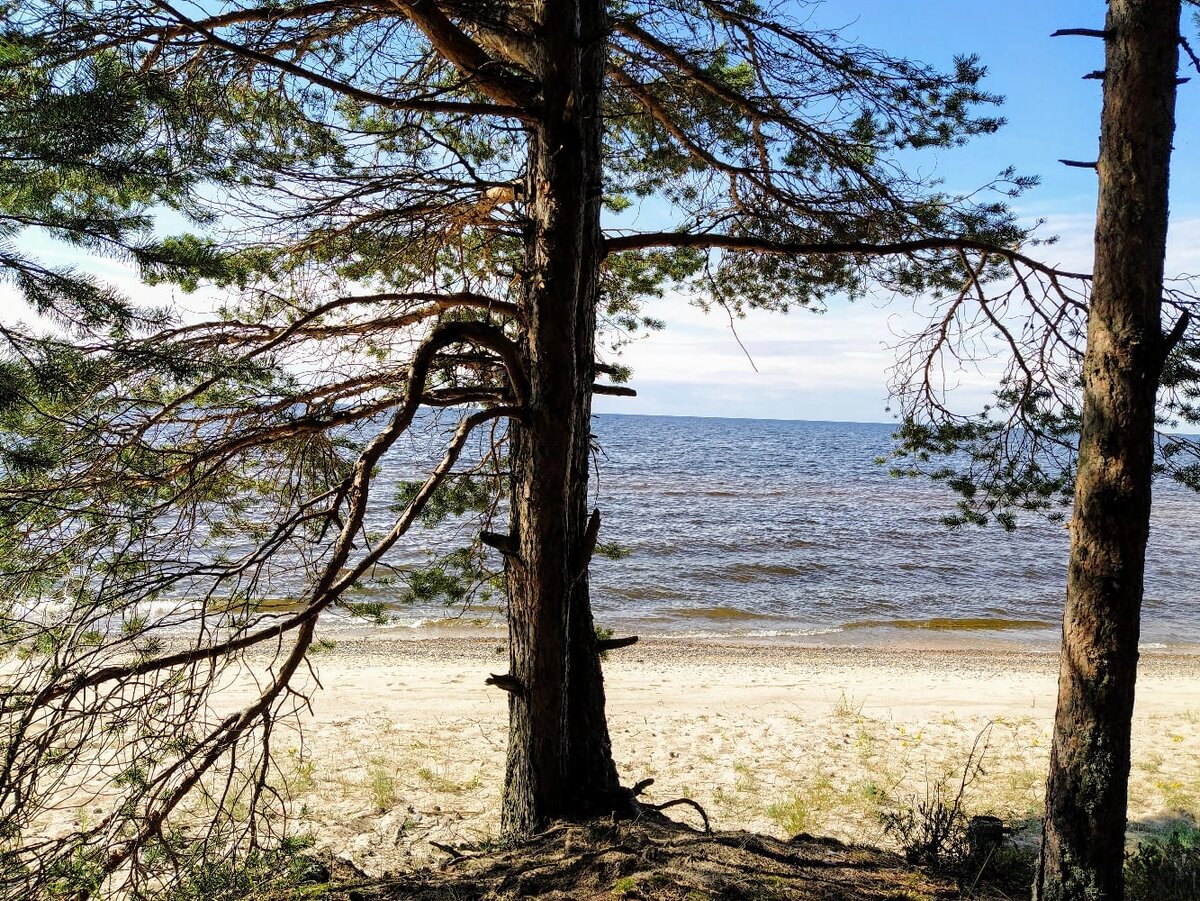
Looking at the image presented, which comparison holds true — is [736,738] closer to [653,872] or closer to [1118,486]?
[653,872]

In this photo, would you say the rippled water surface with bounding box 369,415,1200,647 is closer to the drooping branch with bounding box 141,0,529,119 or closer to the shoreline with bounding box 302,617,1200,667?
the shoreline with bounding box 302,617,1200,667

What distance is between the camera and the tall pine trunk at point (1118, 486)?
3545 mm

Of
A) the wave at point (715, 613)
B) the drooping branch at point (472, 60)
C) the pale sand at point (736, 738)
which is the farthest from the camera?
the wave at point (715, 613)

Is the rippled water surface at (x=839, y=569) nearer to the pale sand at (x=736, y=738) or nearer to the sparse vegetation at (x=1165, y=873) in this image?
the pale sand at (x=736, y=738)

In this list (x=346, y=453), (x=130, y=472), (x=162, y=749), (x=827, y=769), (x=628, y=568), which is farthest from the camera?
(x=628, y=568)

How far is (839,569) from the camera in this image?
2064 centimetres

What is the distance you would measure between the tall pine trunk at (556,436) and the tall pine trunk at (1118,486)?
239cm

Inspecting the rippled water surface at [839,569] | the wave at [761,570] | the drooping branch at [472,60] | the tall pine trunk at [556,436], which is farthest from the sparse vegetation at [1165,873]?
the wave at [761,570]

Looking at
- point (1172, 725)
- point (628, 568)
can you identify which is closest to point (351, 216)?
point (1172, 725)

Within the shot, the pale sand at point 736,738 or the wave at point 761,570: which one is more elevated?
the wave at point 761,570

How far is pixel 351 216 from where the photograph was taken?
16.2ft

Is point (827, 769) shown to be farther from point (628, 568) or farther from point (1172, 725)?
point (628, 568)

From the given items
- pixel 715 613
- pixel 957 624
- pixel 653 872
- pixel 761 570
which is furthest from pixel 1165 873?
pixel 761 570

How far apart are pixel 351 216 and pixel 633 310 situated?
9.22 ft
